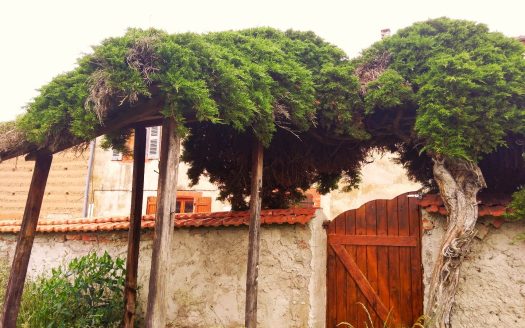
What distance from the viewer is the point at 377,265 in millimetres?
6086

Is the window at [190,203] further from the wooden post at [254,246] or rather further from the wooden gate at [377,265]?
the wooden post at [254,246]

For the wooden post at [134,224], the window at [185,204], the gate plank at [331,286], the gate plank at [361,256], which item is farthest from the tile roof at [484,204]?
the window at [185,204]

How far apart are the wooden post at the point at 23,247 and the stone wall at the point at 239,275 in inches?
91.0

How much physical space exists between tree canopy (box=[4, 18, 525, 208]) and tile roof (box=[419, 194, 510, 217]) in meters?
0.42

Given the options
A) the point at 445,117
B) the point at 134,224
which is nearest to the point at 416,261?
the point at 445,117

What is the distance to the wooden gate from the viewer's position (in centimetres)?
586

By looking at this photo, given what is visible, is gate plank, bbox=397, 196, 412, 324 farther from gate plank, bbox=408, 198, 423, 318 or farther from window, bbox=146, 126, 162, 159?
window, bbox=146, 126, 162, 159

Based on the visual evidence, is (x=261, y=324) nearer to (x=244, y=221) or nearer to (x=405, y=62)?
(x=244, y=221)

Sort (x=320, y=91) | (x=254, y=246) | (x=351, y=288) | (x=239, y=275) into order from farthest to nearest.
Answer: (x=239, y=275) < (x=351, y=288) < (x=320, y=91) < (x=254, y=246)

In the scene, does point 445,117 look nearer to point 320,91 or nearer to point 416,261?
point 320,91

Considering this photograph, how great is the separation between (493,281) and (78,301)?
5.26 metres

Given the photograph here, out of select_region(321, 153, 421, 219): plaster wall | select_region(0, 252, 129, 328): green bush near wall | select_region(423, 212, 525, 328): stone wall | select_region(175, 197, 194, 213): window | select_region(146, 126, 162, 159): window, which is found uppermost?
select_region(146, 126, 162, 159): window

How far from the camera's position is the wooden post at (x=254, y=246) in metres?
5.25

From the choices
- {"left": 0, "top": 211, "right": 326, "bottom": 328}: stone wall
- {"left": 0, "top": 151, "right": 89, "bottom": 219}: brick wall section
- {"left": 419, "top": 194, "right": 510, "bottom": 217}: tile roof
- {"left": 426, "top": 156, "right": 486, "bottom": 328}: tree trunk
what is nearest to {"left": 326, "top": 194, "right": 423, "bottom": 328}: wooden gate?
{"left": 0, "top": 211, "right": 326, "bottom": 328}: stone wall
